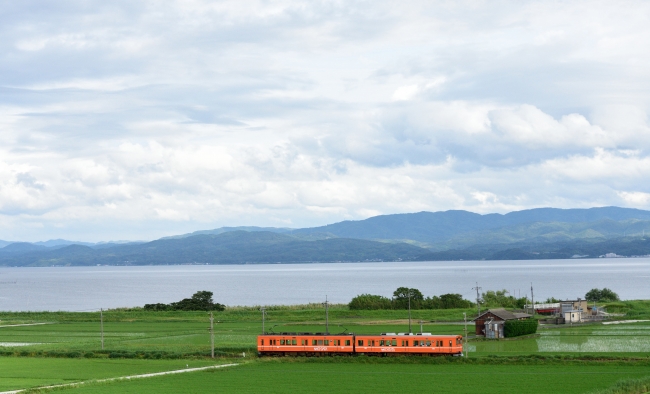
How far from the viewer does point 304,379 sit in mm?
34469

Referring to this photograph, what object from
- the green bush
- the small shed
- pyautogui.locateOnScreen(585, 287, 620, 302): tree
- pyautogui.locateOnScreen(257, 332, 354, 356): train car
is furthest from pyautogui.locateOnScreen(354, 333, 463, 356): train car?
pyautogui.locateOnScreen(585, 287, 620, 302): tree

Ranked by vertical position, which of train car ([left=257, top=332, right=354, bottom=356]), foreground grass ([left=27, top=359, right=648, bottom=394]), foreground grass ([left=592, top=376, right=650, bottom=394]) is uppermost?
train car ([left=257, top=332, right=354, bottom=356])

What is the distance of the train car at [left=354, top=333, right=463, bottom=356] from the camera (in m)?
42.5

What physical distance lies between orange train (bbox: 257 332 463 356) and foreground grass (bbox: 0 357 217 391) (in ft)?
14.0

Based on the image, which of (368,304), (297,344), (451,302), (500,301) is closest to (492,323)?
(297,344)

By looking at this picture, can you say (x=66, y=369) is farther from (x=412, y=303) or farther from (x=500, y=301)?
(x=500, y=301)

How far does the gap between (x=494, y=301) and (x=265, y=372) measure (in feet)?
186

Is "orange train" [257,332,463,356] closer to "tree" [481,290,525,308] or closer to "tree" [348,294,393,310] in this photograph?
"tree" [348,294,393,310]

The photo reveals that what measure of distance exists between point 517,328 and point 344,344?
670 inches

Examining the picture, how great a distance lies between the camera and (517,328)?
5509 cm

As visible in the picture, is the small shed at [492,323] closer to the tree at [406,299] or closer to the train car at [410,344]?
the train car at [410,344]

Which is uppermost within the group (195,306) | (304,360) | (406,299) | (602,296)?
(406,299)

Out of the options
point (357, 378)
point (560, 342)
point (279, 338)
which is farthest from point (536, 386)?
point (560, 342)

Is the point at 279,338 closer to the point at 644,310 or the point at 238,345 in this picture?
the point at 238,345
